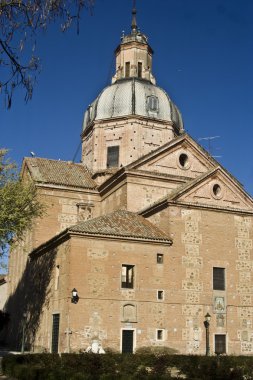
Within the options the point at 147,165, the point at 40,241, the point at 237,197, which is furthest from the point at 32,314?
the point at 237,197

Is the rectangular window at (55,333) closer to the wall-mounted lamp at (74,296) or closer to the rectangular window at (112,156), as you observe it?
the wall-mounted lamp at (74,296)

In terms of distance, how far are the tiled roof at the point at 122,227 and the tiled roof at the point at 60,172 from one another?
7.65 metres

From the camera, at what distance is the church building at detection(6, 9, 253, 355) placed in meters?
25.4

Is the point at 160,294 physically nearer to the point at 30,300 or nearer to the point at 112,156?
the point at 30,300

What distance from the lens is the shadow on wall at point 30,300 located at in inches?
1142

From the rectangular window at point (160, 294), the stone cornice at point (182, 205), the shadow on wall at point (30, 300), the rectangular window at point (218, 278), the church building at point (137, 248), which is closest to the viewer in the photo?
the church building at point (137, 248)

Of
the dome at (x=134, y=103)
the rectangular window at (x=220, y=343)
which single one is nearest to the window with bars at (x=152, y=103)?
the dome at (x=134, y=103)

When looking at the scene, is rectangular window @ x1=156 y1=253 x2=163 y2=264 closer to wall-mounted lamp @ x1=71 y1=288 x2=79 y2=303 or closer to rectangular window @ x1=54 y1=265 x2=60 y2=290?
wall-mounted lamp @ x1=71 y1=288 x2=79 y2=303

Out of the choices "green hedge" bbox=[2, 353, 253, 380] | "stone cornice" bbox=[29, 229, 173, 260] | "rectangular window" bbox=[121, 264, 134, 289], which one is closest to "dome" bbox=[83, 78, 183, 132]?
"stone cornice" bbox=[29, 229, 173, 260]

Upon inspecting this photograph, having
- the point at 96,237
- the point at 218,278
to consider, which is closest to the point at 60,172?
the point at 96,237

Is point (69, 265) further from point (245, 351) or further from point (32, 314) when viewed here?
point (245, 351)

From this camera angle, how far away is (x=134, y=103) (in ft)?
Result: 122

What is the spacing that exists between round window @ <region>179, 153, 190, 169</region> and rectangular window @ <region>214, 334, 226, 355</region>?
1229cm

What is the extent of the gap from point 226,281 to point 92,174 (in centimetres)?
1391
